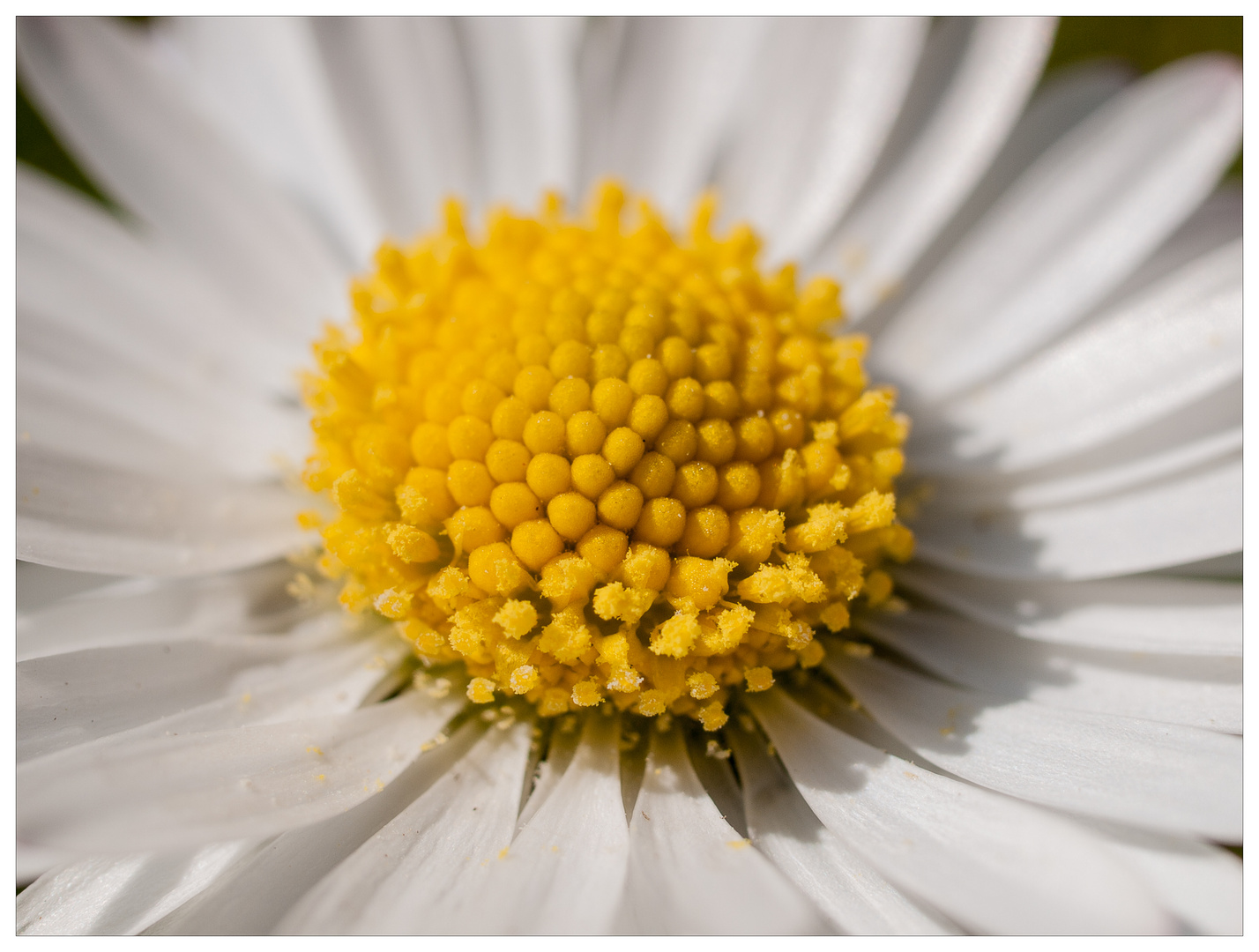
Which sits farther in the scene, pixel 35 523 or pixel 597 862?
pixel 35 523

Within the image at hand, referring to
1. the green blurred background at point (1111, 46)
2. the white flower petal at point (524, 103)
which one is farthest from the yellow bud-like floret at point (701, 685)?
the green blurred background at point (1111, 46)

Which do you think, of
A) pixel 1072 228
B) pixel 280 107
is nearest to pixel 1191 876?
pixel 1072 228

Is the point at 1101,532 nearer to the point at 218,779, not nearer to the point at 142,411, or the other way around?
the point at 218,779

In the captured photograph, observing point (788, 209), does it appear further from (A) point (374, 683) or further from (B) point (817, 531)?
(A) point (374, 683)
